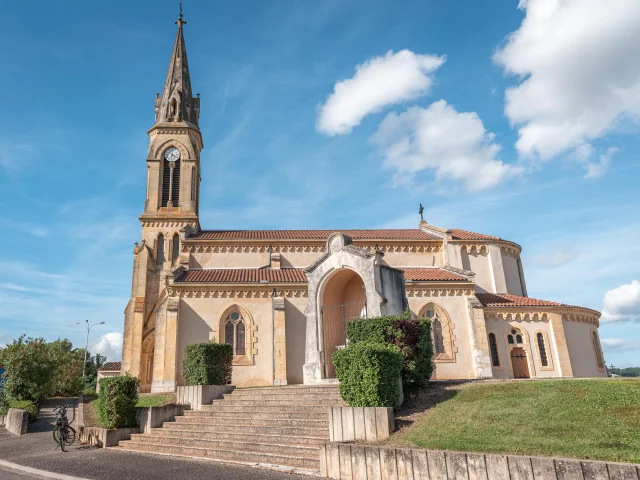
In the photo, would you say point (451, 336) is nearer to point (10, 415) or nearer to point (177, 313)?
point (177, 313)

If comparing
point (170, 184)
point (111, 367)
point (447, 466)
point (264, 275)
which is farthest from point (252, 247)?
point (111, 367)

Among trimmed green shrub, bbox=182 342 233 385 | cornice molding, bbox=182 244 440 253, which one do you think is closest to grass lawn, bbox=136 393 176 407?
trimmed green shrub, bbox=182 342 233 385

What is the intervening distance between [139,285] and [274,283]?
12.2m

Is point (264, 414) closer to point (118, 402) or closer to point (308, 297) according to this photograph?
point (118, 402)

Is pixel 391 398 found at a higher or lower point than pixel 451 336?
lower

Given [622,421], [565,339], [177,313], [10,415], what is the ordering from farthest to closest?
[565,339] → [177,313] → [10,415] → [622,421]

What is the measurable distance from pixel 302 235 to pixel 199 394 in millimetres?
17397

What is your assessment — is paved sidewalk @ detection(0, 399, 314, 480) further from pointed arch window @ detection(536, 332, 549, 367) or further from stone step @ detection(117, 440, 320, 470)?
pointed arch window @ detection(536, 332, 549, 367)

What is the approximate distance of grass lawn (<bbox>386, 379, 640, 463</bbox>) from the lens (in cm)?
758

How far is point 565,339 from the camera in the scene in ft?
86.3

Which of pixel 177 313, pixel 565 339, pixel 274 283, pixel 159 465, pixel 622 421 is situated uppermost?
pixel 274 283

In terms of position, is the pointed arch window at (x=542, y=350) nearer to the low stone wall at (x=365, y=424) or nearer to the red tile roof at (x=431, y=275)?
the red tile roof at (x=431, y=275)

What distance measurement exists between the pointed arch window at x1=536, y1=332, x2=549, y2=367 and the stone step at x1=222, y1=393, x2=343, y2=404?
17.8m

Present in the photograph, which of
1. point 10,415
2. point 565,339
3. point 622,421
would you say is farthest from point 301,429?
point 565,339
